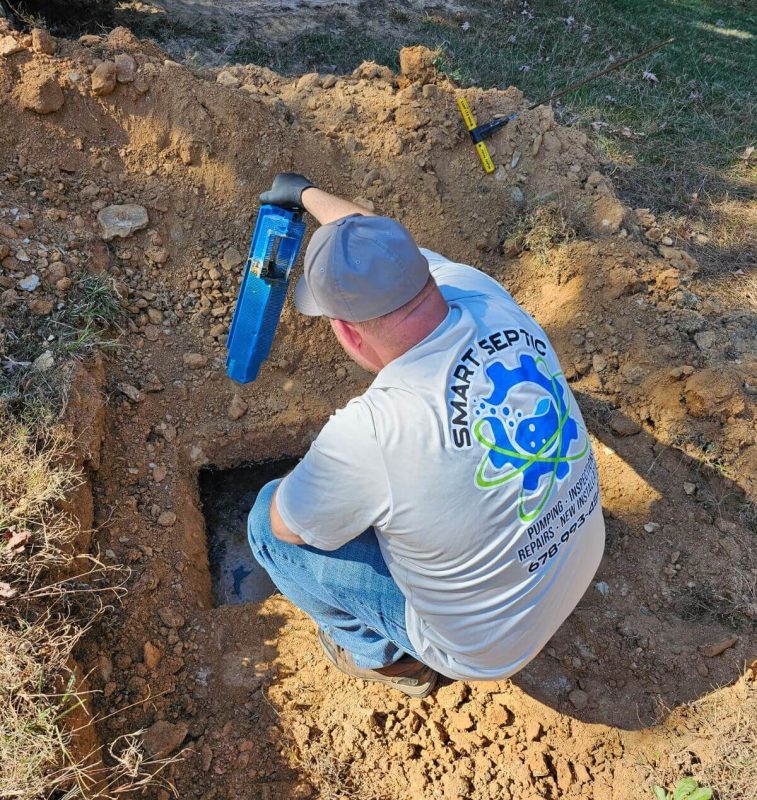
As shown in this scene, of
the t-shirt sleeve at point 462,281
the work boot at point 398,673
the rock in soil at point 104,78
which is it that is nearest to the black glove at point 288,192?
the t-shirt sleeve at point 462,281

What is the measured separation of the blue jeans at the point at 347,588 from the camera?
191cm

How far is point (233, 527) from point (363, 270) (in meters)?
1.91

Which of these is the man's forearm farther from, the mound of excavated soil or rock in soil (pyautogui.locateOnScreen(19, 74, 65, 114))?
rock in soil (pyautogui.locateOnScreen(19, 74, 65, 114))

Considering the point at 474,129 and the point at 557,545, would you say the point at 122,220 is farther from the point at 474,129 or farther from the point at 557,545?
the point at 557,545

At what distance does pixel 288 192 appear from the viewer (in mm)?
2211

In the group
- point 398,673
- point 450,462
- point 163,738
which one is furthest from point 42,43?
point 398,673

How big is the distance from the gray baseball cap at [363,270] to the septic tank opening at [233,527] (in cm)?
163

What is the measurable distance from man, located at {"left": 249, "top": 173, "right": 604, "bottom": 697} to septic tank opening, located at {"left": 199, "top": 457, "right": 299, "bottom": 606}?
1248 millimetres

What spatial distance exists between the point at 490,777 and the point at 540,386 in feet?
4.44

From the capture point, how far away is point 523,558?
157cm

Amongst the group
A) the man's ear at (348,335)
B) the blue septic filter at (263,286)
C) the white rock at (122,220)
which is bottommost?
the white rock at (122,220)

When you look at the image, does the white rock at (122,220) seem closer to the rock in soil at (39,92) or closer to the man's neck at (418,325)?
the rock in soil at (39,92)

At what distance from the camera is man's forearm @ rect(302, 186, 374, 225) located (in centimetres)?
206

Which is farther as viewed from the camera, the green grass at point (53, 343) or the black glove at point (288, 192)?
the green grass at point (53, 343)
